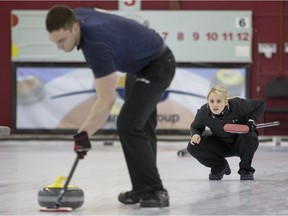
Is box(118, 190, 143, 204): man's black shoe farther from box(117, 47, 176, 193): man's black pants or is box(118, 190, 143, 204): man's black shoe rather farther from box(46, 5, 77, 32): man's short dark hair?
box(46, 5, 77, 32): man's short dark hair

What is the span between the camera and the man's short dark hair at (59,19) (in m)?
3.04

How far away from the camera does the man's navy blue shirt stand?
10.3 ft

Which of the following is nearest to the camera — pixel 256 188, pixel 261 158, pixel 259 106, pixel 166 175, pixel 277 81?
pixel 256 188

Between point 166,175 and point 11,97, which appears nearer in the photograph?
point 166,175

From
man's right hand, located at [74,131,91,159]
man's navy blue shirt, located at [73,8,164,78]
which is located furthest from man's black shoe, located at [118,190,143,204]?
man's navy blue shirt, located at [73,8,164,78]

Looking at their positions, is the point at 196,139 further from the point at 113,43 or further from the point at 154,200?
the point at 113,43

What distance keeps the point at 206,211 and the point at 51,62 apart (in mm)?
6674

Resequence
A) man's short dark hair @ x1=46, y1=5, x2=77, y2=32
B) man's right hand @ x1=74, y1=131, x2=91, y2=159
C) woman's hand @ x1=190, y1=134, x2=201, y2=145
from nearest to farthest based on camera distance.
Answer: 1. man's short dark hair @ x1=46, y1=5, x2=77, y2=32
2. man's right hand @ x1=74, y1=131, x2=91, y2=159
3. woman's hand @ x1=190, y1=134, x2=201, y2=145

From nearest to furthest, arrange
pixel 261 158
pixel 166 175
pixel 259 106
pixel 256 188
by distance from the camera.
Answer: pixel 256 188 < pixel 259 106 < pixel 166 175 < pixel 261 158

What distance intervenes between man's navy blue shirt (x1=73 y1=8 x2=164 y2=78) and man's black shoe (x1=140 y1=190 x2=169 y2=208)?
0.61 m

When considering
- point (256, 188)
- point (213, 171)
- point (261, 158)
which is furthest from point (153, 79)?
Answer: point (261, 158)

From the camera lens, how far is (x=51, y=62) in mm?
9859

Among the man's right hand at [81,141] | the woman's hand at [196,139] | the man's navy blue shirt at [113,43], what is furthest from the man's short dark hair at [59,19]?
the woman's hand at [196,139]

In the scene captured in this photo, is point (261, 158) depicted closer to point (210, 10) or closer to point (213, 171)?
point (213, 171)
